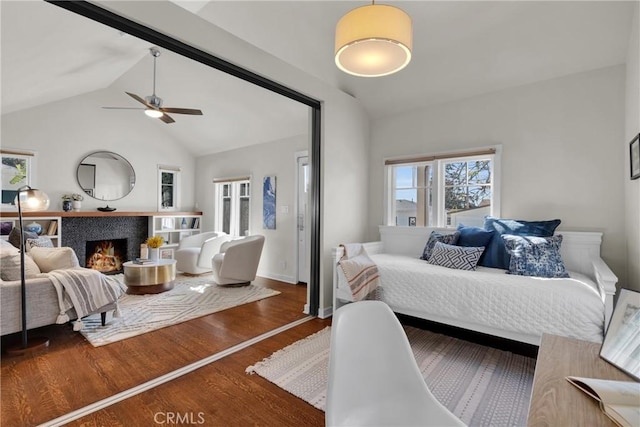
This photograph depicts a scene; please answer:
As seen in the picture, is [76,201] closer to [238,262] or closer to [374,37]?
[238,262]

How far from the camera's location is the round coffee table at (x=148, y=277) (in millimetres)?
3943

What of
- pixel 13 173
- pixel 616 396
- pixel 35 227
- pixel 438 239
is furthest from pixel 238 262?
pixel 616 396

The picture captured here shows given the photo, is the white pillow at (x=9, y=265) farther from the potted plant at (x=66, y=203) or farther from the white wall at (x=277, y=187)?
the white wall at (x=277, y=187)

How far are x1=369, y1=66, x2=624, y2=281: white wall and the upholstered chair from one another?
2.90m

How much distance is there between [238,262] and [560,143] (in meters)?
4.02

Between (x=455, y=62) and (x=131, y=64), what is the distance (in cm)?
448

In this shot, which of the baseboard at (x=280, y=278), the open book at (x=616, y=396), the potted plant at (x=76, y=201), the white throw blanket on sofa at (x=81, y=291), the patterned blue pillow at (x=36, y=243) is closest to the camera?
the open book at (x=616, y=396)

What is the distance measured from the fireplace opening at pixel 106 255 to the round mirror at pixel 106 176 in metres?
0.83

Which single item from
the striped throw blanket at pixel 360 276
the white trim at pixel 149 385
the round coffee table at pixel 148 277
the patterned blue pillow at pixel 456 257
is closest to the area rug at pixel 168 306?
the round coffee table at pixel 148 277

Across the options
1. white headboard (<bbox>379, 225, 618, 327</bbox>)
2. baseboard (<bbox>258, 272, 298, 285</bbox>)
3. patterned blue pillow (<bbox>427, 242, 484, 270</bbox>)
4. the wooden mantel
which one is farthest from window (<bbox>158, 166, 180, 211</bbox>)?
patterned blue pillow (<bbox>427, 242, 484, 270</bbox>)

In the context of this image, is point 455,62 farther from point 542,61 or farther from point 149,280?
point 149,280

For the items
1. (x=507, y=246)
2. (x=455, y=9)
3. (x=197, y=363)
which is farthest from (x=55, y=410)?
(x=455, y=9)

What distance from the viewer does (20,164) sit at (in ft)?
15.3

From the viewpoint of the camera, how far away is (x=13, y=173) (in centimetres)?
459
